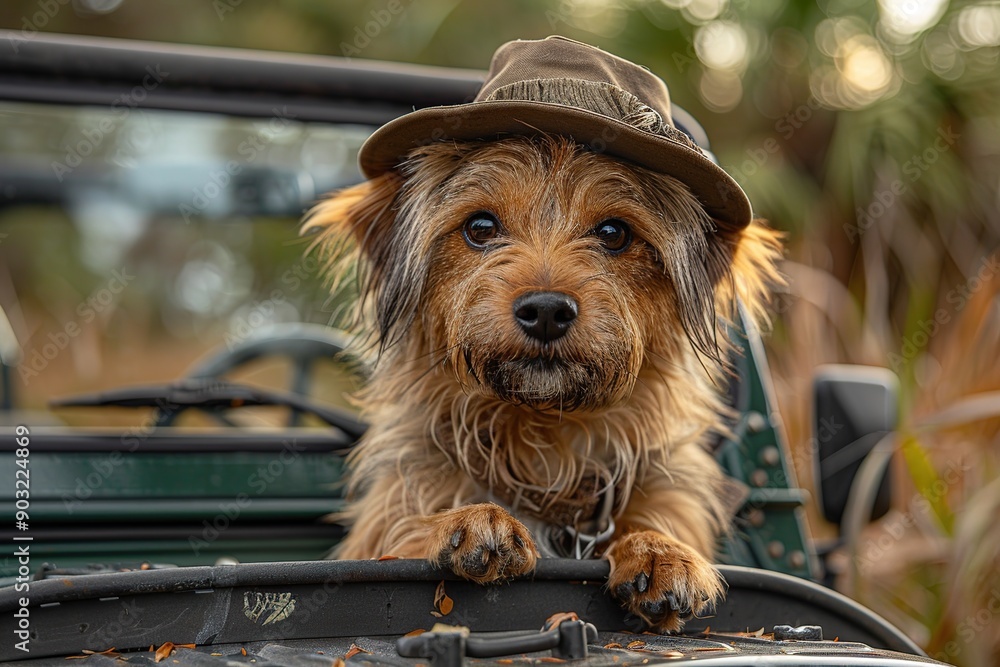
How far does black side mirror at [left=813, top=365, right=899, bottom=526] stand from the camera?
2.42 meters

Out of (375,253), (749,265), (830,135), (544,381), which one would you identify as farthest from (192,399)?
(830,135)

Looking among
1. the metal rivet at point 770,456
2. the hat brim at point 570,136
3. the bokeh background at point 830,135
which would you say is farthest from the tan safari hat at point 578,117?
the bokeh background at point 830,135

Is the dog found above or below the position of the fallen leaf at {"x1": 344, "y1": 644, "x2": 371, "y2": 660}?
above

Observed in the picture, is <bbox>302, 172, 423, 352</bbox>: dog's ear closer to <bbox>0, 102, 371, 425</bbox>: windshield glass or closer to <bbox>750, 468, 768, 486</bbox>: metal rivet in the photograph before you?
<bbox>0, 102, 371, 425</bbox>: windshield glass

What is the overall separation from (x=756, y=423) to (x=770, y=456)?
0.10 metres

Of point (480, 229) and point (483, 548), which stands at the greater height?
point (480, 229)

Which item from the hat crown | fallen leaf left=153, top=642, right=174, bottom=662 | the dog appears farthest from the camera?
the hat crown

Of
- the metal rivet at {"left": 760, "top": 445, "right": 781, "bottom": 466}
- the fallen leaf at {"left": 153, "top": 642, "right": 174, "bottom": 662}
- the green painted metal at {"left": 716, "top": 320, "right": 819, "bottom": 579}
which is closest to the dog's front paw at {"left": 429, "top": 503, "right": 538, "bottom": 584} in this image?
the fallen leaf at {"left": 153, "top": 642, "right": 174, "bottom": 662}

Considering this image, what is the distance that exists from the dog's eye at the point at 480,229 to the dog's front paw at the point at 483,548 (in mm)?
611

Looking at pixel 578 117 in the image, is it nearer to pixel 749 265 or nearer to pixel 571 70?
pixel 571 70

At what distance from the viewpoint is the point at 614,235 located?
6.94 feet

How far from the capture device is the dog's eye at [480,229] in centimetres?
211

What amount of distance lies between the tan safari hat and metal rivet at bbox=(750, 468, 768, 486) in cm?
77

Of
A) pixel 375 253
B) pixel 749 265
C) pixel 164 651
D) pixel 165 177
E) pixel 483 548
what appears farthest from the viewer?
pixel 165 177
